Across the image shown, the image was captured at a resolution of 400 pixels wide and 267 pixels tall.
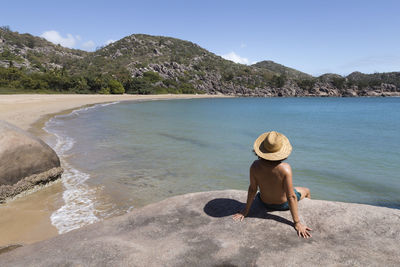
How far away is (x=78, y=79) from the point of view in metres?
65.8

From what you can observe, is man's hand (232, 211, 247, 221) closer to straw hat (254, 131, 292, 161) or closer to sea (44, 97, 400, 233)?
straw hat (254, 131, 292, 161)

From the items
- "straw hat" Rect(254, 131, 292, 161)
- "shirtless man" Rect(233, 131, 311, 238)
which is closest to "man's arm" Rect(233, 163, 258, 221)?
"shirtless man" Rect(233, 131, 311, 238)

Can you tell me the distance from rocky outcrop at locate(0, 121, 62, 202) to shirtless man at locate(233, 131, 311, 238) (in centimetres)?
530

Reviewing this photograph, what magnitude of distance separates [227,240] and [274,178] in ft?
3.34

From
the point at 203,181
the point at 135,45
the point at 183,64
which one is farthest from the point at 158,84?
the point at 203,181

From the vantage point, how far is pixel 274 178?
3.59 m

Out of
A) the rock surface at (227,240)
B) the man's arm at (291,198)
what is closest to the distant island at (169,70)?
the rock surface at (227,240)

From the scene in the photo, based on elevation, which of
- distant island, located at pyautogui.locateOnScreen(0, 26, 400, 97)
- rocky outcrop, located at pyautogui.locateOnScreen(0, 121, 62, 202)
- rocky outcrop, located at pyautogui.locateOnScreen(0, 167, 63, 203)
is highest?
distant island, located at pyautogui.locateOnScreen(0, 26, 400, 97)

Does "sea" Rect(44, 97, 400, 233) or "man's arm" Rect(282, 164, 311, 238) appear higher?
"man's arm" Rect(282, 164, 311, 238)

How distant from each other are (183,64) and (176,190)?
4963 inches

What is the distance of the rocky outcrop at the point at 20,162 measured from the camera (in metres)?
5.96

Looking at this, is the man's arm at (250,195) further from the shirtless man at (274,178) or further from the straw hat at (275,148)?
the straw hat at (275,148)

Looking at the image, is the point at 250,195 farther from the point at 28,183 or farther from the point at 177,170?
the point at 177,170

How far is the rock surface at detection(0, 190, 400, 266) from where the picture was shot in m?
2.90
